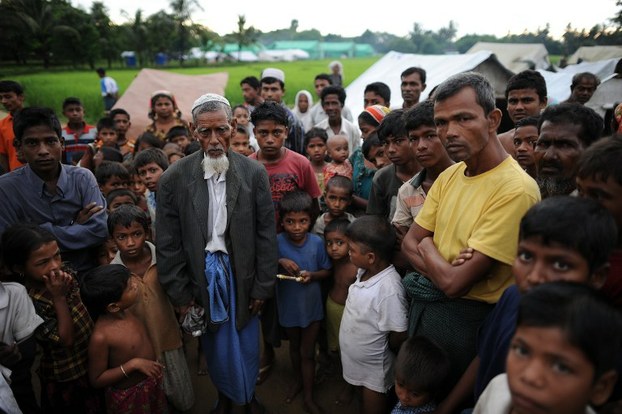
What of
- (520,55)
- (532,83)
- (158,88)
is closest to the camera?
(532,83)

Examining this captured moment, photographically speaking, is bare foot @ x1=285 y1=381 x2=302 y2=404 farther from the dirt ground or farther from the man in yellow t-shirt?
the man in yellow t-shirt

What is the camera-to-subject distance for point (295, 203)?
2945 mm

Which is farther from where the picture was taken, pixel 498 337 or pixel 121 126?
pixel 121 126

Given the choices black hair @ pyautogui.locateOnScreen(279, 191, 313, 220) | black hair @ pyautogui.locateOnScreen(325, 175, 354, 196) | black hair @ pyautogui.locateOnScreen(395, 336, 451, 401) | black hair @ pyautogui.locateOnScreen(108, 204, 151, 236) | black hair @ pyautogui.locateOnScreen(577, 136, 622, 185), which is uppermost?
black hair @ pyautogui.locateOnScreen(577, 136, 622, 185)

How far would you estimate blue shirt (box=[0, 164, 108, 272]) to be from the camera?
2.75 m

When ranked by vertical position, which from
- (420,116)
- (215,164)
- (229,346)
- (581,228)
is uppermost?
(420,116)

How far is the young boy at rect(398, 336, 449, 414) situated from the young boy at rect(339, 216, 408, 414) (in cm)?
36

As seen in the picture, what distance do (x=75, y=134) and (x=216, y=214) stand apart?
14.5ft

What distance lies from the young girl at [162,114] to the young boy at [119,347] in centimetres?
360

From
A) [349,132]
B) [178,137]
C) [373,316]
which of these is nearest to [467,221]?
[373,316]

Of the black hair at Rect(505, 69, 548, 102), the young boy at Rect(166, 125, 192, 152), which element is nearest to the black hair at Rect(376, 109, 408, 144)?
the black hair at Rect(505, 69, 548, 102)

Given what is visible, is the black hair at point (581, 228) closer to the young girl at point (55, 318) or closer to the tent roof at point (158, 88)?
the young girl at point (55, 318)

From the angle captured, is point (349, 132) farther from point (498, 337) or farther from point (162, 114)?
point (498, 337)

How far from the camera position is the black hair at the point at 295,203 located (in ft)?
9.63
